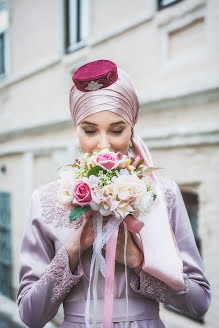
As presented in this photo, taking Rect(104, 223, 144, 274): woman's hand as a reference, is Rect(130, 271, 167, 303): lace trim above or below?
below

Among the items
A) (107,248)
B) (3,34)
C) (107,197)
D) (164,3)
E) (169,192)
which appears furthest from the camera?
(3,34)

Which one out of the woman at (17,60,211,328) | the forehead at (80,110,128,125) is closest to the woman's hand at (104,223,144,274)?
the woman at (17,60,211,328)

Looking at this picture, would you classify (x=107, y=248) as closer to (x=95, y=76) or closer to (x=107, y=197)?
(x=107, y=197)

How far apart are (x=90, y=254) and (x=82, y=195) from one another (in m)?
0.41

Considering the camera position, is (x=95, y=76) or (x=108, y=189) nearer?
(x=108, y=189)

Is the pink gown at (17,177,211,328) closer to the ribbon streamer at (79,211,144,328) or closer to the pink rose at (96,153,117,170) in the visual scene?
the ribbon streamer at (79,211,144,328)

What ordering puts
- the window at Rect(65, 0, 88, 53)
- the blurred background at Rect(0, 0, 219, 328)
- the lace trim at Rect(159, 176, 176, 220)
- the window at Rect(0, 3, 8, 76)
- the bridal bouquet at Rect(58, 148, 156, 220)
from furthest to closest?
the window at Rect(0, 3, 8, 76) → the window at Rect(65, 0, 88, 53) → the blurred background at Rect(0, 0, 219, 328) → the lace trim at Rect(159, 176, 176, 220) → the bridal bouquet at Rect(58, 148, 156, 220)

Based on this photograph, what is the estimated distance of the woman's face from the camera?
1650 mm

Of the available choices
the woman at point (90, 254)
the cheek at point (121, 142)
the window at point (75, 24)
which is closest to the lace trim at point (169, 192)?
the woman at point (90, 254)

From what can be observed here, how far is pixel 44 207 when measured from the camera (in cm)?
171

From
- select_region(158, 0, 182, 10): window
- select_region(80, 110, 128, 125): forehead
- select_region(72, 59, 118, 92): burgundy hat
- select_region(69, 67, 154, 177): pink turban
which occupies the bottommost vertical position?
select_region(80, 110, 128, 125): forehead

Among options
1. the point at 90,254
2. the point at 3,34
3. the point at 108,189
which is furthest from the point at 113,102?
the point at 3,34

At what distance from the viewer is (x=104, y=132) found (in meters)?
1.66

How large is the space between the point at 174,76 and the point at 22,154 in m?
3.52
